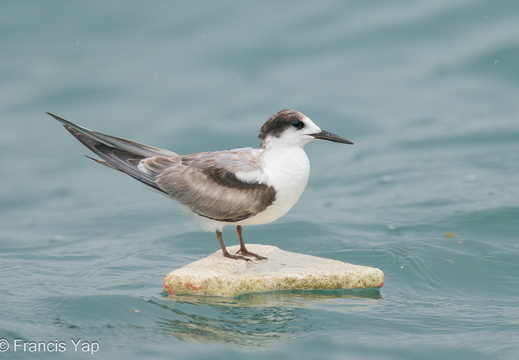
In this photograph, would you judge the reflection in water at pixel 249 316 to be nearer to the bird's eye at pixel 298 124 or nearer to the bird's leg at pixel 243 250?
the bird's leg at pixel 243 250

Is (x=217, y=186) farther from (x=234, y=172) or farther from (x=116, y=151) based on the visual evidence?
(x=116, y=151)

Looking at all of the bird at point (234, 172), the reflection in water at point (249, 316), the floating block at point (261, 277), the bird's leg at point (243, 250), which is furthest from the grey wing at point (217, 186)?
the reflection in water at point (249, 316)

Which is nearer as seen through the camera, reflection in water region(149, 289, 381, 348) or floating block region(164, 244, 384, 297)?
Result: reflection in water region(149, 289, 381, 348)

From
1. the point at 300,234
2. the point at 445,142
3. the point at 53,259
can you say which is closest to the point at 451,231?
the point at 300,234

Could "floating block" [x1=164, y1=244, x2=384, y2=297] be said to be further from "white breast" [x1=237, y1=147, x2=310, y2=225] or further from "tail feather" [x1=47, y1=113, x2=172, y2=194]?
"tail feather" [x1=47, y1=113, x2=172, y2=194]

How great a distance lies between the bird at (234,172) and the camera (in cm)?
878

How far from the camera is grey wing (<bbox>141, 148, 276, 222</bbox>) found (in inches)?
349

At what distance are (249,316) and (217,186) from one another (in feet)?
4.72

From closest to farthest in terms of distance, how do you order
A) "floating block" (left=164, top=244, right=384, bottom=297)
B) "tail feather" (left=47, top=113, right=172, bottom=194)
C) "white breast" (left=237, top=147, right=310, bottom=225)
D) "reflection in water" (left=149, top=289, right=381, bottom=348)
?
"reflection in water" (left=149, top=289, right=381, bottom=348) → "white breast" (left=237, top=147, right=310, bottom=225) → "floating block" (left=164, top=244, right=384, bottom=297) → "tail feather" (left=47, top=113, right=172, bottom=194)

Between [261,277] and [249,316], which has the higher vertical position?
[261,277]

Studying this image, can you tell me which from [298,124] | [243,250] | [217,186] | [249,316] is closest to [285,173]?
[298,124]

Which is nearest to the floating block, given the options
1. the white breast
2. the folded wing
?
the folded wing

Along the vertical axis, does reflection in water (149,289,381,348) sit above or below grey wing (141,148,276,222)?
below

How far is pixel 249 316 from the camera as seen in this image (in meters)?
8.42
